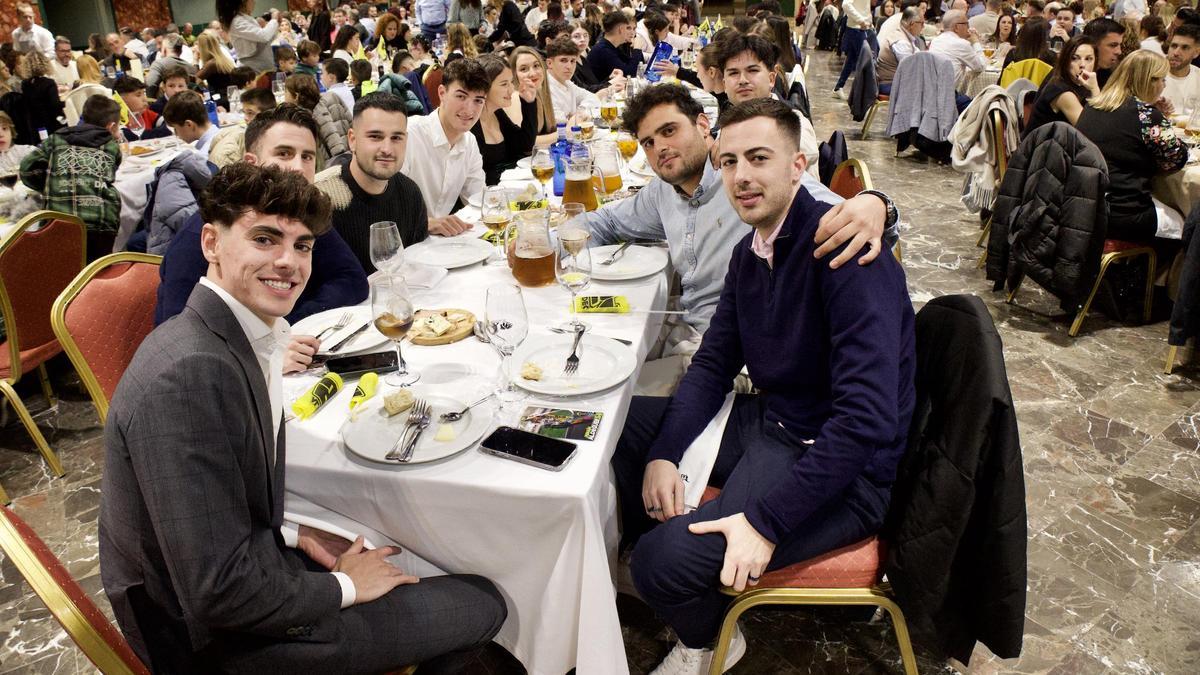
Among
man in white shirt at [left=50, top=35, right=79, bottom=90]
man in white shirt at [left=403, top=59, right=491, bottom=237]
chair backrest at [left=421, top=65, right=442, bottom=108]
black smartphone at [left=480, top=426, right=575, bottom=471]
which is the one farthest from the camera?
man in white shirt at [left=50, top=35, right=79, bottom=90]

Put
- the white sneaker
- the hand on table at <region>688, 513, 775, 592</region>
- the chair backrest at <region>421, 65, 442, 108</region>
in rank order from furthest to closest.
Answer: the chair backrest at <region>421, 65, 442, 108</region>, the white sneaker, the hand on table at <region>688, 513, 775, 592</region>

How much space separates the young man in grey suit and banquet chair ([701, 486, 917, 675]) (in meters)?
0.49

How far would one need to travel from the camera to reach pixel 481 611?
4.68 ft

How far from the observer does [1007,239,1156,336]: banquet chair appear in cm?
340

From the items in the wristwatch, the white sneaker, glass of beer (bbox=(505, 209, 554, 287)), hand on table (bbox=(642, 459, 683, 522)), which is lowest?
the white sneaker

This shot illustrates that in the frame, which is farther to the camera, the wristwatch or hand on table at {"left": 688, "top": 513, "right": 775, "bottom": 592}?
the wristwatch

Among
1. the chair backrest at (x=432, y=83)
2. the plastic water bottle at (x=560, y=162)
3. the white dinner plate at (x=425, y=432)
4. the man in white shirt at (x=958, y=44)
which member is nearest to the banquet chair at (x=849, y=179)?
the plastic water bottle at (x=560, y=162)

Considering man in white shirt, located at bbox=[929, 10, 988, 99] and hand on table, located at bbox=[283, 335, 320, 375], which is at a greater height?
man in white shirt, located at bbox=[929, 10, 988, 99]

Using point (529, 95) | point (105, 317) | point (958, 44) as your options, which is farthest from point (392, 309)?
point (958, 44)

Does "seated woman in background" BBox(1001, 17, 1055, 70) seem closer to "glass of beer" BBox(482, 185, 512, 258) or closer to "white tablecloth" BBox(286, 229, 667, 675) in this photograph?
"glass of beer" BBox(482, 185, 512, 258)

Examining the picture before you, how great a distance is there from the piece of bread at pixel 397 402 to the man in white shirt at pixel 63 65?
28.2ft

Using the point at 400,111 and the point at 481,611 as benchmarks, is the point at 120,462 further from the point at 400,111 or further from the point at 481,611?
the point at 400,111

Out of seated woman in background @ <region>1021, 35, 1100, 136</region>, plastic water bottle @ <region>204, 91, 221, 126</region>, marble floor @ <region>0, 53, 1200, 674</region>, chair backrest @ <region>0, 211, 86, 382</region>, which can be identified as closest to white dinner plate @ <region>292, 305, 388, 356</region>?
marble floor @ <region>0, 53, 1200, 674</region>

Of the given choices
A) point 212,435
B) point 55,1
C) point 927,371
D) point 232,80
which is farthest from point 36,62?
point 55,1
